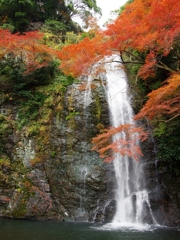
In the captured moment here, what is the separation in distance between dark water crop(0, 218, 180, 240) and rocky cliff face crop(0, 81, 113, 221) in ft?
3.91

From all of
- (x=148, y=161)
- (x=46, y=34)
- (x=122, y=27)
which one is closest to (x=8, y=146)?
(x=148, y=161)

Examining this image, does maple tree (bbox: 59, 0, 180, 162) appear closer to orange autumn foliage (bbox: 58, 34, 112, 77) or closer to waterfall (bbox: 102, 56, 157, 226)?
orange autumn foliage (bbox: 58, 34, 112, 77)

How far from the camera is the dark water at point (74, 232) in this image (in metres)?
7.35

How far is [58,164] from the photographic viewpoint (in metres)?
11.4

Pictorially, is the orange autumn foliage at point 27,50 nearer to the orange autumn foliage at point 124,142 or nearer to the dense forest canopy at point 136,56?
the dense forest canopy at point 136,56

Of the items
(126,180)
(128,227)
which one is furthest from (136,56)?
(128,227)

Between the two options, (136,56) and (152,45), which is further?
(136,56)

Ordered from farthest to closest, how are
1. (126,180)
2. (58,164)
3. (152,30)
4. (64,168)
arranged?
(58,164), (64,168), (126,180), (152,30)

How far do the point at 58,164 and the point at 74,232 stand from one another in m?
3.92

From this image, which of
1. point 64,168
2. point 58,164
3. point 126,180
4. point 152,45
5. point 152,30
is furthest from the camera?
point 58,164

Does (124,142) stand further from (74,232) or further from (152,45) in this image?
(152,45)

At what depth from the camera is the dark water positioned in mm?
7350

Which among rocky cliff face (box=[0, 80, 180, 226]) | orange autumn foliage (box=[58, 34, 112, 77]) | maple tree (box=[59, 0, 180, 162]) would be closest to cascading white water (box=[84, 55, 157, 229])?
rocky cliff face (box=[0, 80, 180, 226])

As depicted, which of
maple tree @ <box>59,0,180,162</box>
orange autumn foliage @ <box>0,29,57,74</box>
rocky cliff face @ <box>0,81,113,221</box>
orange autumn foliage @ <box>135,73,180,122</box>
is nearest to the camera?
orange autumn foliage @ <box>135,73,180,122</box>
